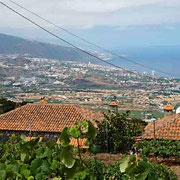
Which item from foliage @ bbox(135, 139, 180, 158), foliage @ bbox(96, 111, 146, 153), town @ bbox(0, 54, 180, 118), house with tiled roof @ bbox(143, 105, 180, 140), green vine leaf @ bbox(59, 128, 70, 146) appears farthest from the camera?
town @ bbox(0, 54, 180, 118)

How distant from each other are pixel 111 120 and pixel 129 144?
1.44 meters

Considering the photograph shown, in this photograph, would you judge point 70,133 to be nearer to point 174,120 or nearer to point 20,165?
point 20,165

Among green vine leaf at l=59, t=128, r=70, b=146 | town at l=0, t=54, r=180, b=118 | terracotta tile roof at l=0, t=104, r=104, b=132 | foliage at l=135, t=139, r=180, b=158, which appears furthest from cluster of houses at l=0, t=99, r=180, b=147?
town at l=0, t=54, r=180, b=118

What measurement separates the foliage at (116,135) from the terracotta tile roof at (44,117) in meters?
4.27

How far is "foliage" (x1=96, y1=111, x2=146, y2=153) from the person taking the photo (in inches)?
487

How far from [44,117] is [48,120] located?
49cm

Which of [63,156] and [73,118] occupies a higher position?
[63,156]

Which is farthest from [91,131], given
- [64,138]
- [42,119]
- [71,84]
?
[71,84]

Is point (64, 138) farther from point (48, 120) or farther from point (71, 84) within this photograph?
point (71, 84)

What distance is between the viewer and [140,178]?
350 centimetres

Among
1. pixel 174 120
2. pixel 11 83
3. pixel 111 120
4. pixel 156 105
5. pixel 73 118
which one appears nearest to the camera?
pixel 111 120

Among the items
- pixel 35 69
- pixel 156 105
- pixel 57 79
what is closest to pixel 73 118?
pixel 156 105

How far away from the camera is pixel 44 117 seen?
18.5 m

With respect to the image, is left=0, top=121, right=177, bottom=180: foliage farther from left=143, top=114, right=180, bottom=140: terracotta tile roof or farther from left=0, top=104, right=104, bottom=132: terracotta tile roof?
left=0, top=104, right=104, bottom=132: terracotta tile roof
